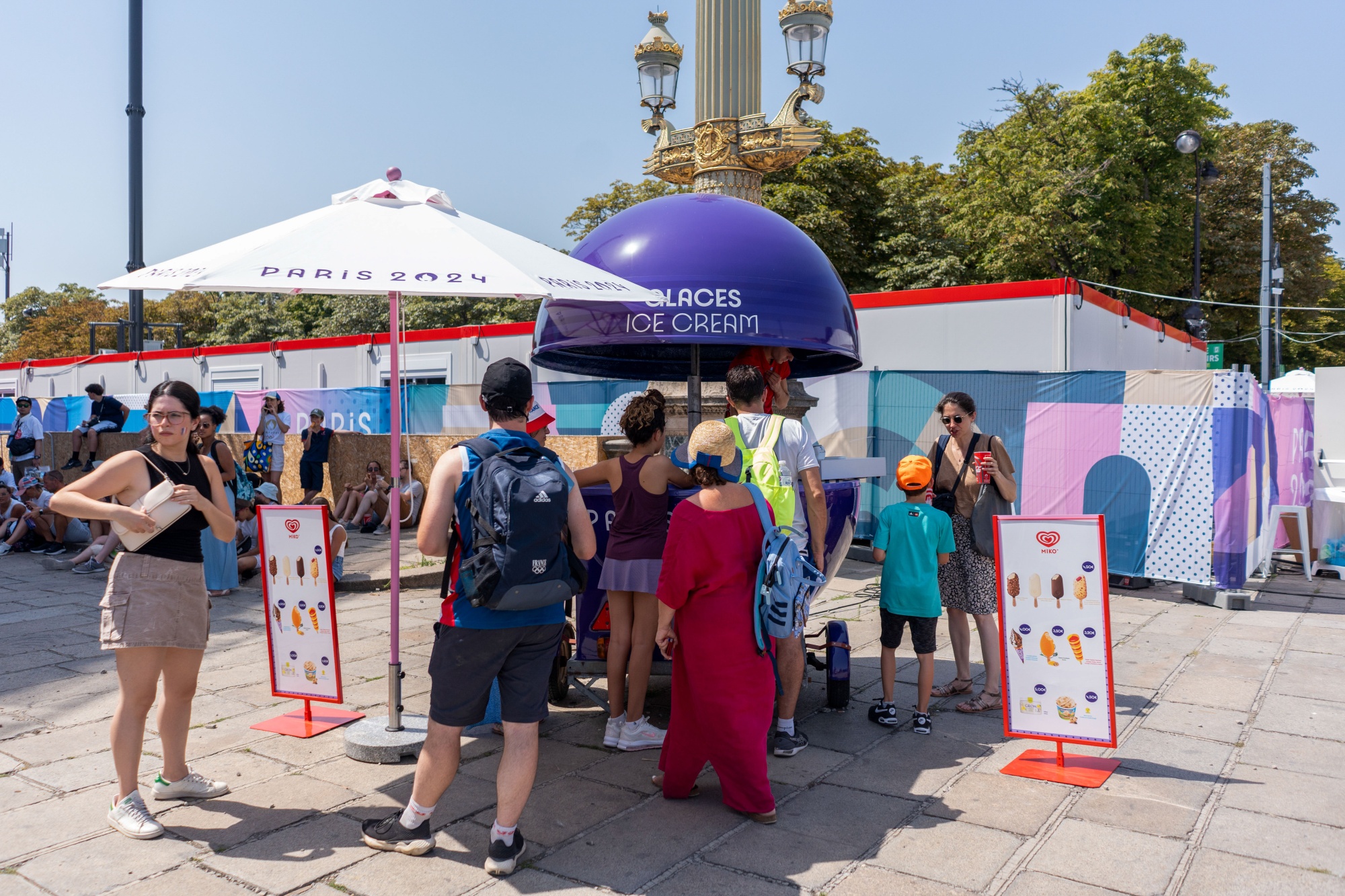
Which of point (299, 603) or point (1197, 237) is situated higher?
point (1197, 237)

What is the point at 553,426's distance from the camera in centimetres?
1308

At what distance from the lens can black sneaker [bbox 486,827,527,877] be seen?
3.40 metres

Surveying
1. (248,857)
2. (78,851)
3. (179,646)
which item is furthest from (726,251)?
(78,851)

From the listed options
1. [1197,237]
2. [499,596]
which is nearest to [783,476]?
[499,596]

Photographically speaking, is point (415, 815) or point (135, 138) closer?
point (415, 815)

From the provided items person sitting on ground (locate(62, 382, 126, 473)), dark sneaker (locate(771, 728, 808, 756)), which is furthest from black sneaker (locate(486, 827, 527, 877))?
person sitting on ground (locate(62, 382, 126, 473))

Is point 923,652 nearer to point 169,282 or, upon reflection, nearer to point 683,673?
point 683,673

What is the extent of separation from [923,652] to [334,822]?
3107mm

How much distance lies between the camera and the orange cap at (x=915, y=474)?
5.18 metres

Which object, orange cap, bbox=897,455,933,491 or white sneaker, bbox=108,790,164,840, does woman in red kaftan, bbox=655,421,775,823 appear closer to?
orange cap, bbox=897,455,933,491

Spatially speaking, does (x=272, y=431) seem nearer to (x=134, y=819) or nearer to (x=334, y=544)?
A: (x=334, y=544)

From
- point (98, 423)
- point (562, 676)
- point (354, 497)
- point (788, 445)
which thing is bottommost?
point (562, 676)

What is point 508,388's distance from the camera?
3.52 metres

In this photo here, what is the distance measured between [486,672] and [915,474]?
2.77 metres
